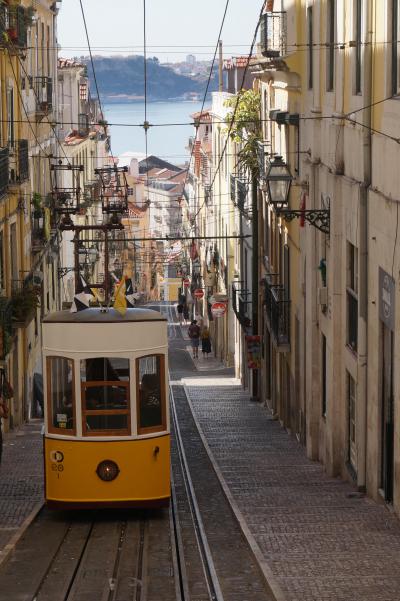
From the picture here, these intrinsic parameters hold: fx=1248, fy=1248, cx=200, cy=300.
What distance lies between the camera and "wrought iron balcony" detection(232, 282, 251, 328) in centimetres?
3278

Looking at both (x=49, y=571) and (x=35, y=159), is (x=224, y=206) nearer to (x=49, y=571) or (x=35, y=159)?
(x=35, y=159)

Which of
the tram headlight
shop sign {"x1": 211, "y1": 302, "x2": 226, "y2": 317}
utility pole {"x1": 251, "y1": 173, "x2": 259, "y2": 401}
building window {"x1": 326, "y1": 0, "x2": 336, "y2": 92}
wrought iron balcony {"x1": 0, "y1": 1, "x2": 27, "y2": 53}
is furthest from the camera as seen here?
shop sign {"x1": 211, "y1": 302, "x2": 226, "y2": 317}

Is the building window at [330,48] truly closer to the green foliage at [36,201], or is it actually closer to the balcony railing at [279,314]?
the balcony railing at [279,314]

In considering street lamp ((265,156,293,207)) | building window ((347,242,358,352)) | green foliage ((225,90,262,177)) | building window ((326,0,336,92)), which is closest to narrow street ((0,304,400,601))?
building window ((347,242,358,352))

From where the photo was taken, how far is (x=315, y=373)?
19.5 m

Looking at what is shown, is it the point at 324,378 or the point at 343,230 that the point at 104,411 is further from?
the point at 324,378

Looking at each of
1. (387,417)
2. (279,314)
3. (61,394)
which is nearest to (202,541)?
(61,394)

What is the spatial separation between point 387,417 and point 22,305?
11.9 m

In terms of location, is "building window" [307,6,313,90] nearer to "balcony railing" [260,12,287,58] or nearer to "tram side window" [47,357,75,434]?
"balcony railing" [260,12,287,58]

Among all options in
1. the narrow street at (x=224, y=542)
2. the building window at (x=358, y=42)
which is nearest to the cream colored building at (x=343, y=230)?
the building window at (x=358, y=42)

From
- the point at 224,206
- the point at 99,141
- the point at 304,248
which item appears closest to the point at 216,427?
the point at 304,248

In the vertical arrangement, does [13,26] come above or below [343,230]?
above

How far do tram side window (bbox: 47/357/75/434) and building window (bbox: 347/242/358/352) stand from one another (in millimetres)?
4021

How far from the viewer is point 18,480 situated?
16.8 m
